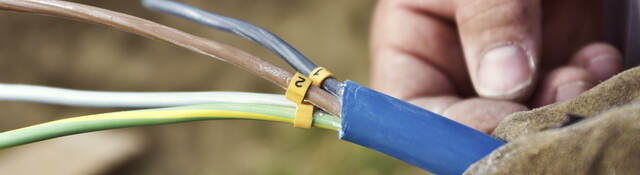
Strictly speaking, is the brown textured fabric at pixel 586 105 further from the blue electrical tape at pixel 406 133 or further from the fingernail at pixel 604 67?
the fingernail at pixel 604 67

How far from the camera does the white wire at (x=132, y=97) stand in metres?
0.34

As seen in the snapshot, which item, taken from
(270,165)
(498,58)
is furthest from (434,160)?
(270,165)

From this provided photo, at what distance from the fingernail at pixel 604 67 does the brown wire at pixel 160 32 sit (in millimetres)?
424

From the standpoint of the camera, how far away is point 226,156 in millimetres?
1190

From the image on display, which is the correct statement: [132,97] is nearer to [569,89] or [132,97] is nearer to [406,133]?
[406,133]

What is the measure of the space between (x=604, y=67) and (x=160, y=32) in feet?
1.63

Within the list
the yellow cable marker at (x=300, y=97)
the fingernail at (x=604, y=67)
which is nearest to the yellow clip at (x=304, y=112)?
the yellow cable marker at (x=300, y=97)

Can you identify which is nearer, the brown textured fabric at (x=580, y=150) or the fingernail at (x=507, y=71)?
the brown textured fabric at (x=580, y=150)

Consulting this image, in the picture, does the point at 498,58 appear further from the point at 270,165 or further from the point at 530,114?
the point at 270,165

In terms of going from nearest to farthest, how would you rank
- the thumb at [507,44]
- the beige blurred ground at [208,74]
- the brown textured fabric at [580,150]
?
1. the brown textured fabric at [580,150]
2. the thumb at [507,44]
3. the beige blurred ground at [208,74]

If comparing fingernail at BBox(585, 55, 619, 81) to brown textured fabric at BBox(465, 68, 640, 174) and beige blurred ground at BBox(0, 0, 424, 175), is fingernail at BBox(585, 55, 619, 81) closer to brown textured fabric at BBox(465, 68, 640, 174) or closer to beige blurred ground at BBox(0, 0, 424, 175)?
brown textured fabric at BBox(465, 68, 640, 174)

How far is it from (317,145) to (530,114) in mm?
893

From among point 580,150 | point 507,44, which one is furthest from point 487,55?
point 580,150

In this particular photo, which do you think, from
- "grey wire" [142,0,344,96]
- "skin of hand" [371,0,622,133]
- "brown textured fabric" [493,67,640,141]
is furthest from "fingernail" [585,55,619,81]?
"grey wire" [142,0,344,96]
